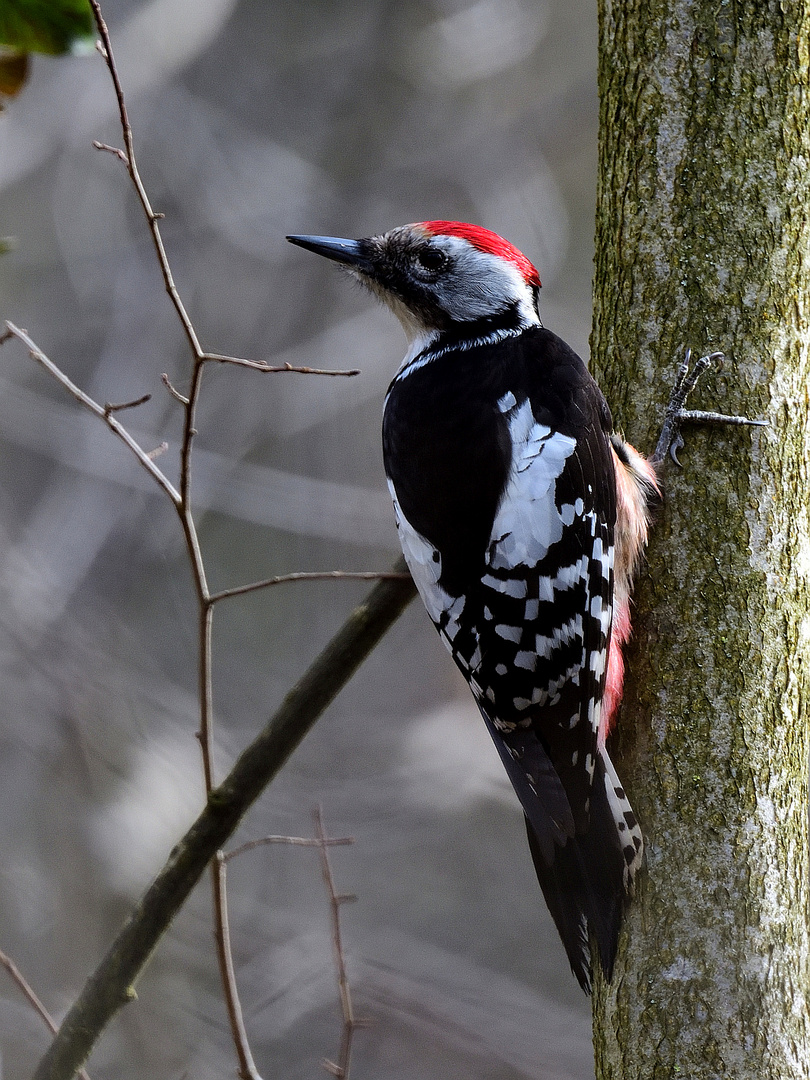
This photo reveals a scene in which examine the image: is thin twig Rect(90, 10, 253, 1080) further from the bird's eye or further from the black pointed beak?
the bird's eye

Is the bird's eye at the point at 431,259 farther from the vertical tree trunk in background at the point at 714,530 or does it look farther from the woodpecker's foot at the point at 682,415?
the woodpecker's foot at the point at 682,415

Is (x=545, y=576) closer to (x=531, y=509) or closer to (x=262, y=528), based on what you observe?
(x=531, y=509)

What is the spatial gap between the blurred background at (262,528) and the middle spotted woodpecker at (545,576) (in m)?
3.38

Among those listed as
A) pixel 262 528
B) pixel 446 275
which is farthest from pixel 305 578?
Answer: pixel 262 528

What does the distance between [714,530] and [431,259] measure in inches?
47.1

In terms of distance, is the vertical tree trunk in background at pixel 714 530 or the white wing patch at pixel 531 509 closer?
the vertical tree trunk in background at pixel 714 530

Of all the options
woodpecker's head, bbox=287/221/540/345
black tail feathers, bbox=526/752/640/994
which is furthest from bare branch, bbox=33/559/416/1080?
woodpecker's head, bbox=287/221/540/345

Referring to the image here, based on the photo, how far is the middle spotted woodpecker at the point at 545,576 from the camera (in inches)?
89.5

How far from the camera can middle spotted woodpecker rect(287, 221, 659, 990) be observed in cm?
227

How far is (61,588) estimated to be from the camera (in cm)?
597

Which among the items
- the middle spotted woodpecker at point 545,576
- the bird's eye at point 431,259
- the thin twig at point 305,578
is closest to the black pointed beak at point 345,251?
the bird's eye at point 431,259

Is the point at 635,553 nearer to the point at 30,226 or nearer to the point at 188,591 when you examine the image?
the point at 188,591

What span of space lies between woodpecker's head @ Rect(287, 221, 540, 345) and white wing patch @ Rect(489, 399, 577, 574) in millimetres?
606

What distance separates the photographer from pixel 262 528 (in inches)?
299
